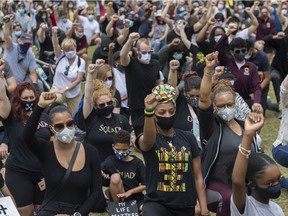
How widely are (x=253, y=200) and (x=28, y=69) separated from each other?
270 inches

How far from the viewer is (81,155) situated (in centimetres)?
520

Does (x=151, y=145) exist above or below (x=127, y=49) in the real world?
above

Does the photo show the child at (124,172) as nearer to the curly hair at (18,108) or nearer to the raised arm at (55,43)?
the curly hair at (18,108)

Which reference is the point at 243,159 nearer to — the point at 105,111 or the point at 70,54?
the point at 105,111

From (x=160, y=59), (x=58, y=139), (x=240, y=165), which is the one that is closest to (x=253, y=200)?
(x=240, y=165)

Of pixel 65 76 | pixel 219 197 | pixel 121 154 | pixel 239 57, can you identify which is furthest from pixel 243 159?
pixel 65 76

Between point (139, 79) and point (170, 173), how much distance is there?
12.6 ft

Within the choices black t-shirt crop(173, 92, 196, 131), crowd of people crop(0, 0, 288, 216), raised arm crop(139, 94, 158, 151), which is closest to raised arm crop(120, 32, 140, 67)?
crowd of people crop(0, 0, 288, 216)

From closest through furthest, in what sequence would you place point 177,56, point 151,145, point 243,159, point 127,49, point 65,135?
point 243,159
point 151,145
point 65,135
point 127,49
point 177,56

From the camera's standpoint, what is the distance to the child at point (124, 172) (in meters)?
6.83

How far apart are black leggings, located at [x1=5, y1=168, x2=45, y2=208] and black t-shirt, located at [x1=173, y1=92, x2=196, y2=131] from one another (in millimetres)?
1662

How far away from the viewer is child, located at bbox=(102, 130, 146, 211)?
6828mm

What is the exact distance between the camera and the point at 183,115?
688cm

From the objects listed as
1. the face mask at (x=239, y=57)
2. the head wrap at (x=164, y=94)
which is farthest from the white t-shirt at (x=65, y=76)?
the head wrap at (x=164, y=94)
